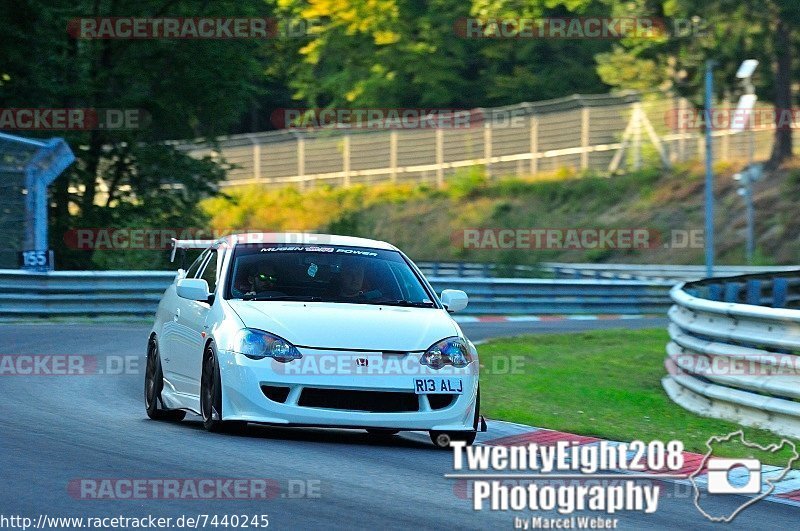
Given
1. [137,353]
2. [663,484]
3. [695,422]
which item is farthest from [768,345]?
[137,353]

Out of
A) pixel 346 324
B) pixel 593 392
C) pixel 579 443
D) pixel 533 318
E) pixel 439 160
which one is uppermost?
pixel 439 160

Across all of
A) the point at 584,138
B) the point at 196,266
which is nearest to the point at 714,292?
the point at 196,266

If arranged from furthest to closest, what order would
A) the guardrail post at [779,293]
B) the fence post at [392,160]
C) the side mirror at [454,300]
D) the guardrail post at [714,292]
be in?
the fence post at [392,160] → the guardrail post at [779,293] → the guardrail post at [714,292] → the side mirror at [454,300]

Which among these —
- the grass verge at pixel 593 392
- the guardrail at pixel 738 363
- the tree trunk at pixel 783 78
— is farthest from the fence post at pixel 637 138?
the guardrail at pixel 738 363

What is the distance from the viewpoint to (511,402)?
14.9 meters

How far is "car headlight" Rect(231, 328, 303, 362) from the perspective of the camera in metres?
10.7

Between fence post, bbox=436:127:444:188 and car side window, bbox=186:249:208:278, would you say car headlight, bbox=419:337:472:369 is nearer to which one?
car side window, bbox=186:249:208:278

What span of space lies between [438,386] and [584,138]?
4438 cm

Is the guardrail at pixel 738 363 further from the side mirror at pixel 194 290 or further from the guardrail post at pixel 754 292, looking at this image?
the side mirror at pixel 194 290

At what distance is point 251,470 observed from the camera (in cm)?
930

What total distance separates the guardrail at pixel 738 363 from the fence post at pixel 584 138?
122 feet

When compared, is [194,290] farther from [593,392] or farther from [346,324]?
[593,392]

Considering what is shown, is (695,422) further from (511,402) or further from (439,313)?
(439,313)

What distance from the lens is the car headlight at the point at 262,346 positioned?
10.7 metres
